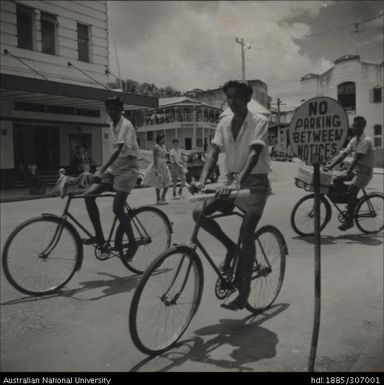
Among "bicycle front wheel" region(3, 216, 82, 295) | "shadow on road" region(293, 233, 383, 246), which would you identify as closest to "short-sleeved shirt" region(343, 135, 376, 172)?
"shadow on road" region(293, 233, 383, 246)

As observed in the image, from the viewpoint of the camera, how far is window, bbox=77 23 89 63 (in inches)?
322

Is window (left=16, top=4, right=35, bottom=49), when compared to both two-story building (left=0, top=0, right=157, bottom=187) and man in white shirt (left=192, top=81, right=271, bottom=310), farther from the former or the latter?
man in white shirt (left=192, top=81, right=271, bottom=310)

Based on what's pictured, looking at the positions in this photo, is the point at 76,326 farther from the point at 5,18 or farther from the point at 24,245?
the point at 5,18

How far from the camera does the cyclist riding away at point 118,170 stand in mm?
4922

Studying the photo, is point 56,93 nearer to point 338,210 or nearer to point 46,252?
point 338,210

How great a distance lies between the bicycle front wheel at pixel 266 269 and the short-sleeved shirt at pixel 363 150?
3.62 meters

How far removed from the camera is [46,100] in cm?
1897

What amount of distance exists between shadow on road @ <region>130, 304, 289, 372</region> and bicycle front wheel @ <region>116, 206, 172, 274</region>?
1.67 meters

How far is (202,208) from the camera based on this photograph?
139 inches

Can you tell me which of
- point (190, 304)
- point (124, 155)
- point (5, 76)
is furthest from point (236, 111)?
point (5, 76)

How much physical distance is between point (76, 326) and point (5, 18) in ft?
32.9

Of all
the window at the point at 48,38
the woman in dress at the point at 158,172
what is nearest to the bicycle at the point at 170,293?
the woman in dress at the point at 158,172

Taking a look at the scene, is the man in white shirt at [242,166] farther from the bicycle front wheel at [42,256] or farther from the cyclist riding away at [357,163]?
the cyclist riding away at [357,163]

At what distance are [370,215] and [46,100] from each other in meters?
14.8
